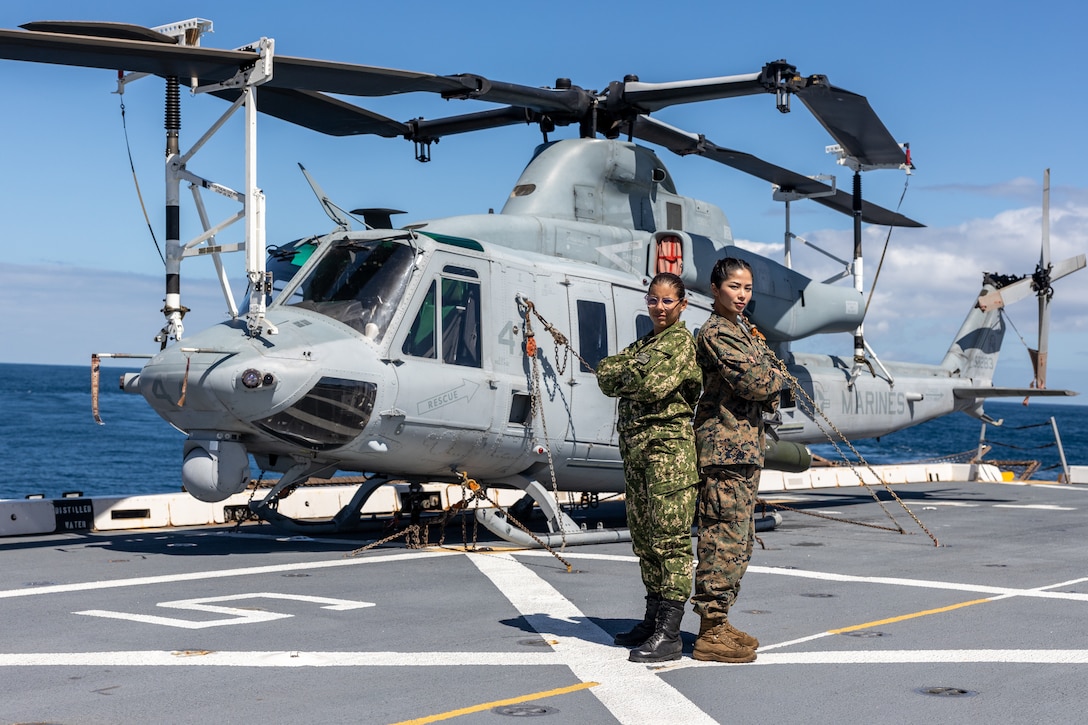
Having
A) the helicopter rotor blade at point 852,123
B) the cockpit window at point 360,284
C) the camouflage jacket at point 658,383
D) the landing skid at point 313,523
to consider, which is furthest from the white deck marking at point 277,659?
the helicopter rotor blade at point 852,123

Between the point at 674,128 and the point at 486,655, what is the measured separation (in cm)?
984

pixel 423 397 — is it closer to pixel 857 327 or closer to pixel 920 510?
pixel 857 327

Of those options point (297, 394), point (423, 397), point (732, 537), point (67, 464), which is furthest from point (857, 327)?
point (67, 464)

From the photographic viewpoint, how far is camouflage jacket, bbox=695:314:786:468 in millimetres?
5801

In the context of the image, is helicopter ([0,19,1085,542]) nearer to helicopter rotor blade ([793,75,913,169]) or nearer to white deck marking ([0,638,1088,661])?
helicopter rotor blade ([793,75,913,169])

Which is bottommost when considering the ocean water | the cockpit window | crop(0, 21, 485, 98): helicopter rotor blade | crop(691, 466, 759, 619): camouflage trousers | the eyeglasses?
the ocean water

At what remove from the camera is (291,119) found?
13039 millimetres

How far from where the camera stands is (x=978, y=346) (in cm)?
1953

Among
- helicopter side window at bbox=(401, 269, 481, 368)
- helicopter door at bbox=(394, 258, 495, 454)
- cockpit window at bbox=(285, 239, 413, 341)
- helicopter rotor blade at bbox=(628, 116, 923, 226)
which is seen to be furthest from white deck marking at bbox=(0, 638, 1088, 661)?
helicopter rotor blade at bbox=(628, 116, 923, 226)

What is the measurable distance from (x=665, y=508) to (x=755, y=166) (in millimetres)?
10428

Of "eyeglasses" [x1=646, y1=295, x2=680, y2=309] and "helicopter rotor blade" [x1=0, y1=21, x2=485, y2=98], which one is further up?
"helicopter rotor blade" [x1=0, y1=21, x2=485, y2=98]

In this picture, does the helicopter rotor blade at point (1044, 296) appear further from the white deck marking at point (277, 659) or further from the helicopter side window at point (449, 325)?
the white deck marking at point (277, 659)

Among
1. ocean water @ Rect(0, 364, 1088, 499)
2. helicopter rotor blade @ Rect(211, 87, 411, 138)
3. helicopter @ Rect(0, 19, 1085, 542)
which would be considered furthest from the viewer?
ocean water @ Rect(0, 364, 1088, 499)

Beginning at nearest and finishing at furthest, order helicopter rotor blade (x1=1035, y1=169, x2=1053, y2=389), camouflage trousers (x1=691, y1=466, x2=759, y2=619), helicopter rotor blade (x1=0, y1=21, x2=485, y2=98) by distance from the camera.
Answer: camouflage trousers (x1=691, y1=466, x2=759, y2=619) → helicopter rotor blade (x1=0, y1=21, x2=485, y2=98) → helicopter rotor blade (x1=1035, y1=169, x2=1053, y2=389)
